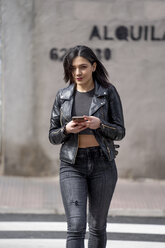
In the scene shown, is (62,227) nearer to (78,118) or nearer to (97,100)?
(97,100)

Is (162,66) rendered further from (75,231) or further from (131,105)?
(75,231)

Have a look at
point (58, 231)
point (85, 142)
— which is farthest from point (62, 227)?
point (85, 142)

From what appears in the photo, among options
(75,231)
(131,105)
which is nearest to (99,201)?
(75,231)

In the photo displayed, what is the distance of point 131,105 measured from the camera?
972cm

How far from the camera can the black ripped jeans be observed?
4.48 meters

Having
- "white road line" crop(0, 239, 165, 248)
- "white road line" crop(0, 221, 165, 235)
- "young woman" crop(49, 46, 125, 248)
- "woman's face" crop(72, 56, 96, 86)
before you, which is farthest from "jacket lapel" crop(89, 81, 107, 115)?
"white road line" crop(0, 221, 165, 235)

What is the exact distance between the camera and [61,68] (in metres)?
9.62

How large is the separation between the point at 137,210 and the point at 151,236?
1130mm

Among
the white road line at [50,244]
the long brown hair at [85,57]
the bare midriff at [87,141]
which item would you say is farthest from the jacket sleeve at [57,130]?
the white road line at [50,244]

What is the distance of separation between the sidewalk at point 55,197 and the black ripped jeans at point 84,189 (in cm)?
313

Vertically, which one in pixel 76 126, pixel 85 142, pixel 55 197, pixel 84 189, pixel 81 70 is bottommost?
pixel 55 197

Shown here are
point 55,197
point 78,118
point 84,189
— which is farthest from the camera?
point 55,197

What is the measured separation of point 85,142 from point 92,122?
242 millimetres

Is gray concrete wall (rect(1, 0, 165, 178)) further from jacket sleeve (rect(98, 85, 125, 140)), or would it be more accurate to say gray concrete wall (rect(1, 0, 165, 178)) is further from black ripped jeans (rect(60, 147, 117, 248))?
black ripped jeans (rect(60, 147, 117, 248))
